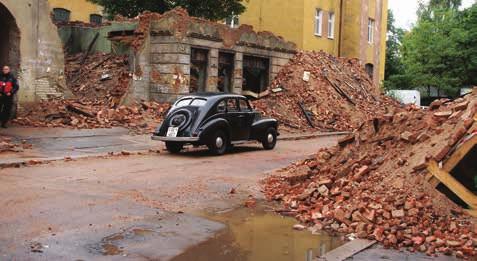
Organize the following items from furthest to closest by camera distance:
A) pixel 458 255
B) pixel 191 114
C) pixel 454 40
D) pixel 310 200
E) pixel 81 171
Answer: pixel 454 40 < pixel 191 114 < pixel 81 171 < pixel 310 200 < pixel 458 255

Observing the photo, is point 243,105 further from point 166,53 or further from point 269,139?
point 166,53

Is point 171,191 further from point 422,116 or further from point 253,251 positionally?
point 422,116

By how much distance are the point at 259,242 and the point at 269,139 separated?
11.1 m

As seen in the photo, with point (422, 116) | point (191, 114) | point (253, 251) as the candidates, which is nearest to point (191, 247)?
point (253, 251)

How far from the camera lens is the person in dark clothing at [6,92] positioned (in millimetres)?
17656

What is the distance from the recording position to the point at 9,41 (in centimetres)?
1906

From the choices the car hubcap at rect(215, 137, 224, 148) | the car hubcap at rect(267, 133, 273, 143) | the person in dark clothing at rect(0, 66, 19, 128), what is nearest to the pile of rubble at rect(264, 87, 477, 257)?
the car hubcap at rect(215, 137, 224, 148)

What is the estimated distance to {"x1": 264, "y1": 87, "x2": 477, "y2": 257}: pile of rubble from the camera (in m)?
7.21

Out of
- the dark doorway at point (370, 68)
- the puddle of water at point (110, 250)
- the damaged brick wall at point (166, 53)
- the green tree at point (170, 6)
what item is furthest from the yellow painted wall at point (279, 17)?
the puddle of water at point (110, 250)

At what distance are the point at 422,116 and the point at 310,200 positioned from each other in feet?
9.07

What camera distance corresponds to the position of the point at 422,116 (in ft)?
33.6

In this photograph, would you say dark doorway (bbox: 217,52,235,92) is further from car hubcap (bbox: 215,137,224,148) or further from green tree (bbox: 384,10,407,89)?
green tree (bbox: 384,10,407,89)

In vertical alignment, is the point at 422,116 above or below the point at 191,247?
above

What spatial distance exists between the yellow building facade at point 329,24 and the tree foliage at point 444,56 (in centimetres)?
490
